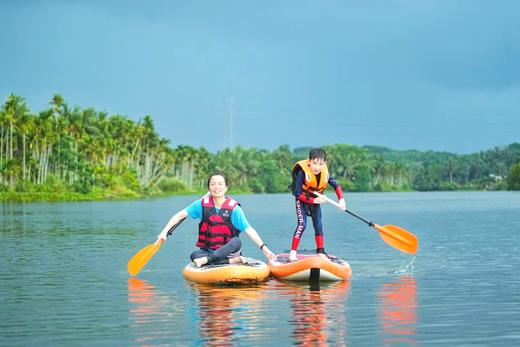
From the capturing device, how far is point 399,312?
464 inches

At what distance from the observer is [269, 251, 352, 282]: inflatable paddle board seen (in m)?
15.0

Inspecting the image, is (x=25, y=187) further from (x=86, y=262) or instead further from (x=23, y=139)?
(x=86, y=262)

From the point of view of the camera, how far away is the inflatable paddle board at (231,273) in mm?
14453

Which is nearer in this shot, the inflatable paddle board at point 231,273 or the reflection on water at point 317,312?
the reflection on water at point 317,312

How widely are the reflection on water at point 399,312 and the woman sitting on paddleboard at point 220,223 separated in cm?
216

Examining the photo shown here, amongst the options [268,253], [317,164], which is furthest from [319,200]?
[268,253]

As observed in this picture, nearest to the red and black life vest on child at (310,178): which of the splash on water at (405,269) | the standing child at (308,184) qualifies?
the standing child at (308,184)

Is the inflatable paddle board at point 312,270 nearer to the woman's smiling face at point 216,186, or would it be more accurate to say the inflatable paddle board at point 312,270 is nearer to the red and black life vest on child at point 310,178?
the red and black life vest on child at point 310,178

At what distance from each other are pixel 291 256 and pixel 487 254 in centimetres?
814

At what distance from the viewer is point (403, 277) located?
1623cm

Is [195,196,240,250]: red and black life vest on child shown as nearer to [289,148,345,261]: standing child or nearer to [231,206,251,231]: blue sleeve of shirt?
[231,206,251,231]: blue sleeve of shirt

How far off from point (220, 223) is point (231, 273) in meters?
0.85

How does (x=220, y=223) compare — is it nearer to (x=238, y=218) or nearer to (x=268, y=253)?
(x=238, y=218)

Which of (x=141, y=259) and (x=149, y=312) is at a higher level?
(x=141, y=259)
